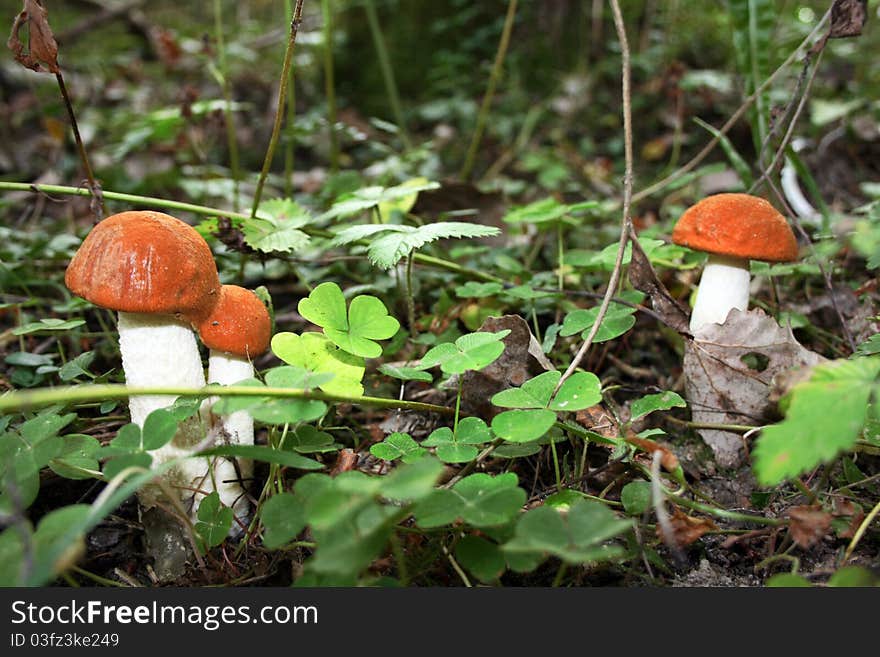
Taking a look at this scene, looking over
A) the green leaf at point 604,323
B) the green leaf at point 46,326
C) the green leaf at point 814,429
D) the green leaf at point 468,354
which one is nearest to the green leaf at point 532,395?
the green leaf at point 468,354

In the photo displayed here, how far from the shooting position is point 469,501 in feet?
4.44

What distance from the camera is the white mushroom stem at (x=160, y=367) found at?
5.68 ft

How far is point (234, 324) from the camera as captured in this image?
1731 millimetres

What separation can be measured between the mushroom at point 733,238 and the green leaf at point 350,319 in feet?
3.42

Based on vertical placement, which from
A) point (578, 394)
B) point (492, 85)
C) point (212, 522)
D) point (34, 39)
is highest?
point (34, 39)

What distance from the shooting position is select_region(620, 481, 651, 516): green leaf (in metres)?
1.52

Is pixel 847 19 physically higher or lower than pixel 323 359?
higher

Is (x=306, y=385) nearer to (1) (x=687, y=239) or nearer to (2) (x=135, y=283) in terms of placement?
(2) (x=135, y=283)

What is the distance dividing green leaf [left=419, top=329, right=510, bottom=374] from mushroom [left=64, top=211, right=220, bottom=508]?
65 cm

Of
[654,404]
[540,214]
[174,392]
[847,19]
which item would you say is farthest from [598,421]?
[847,19]

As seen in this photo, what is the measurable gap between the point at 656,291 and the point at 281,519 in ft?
4.72

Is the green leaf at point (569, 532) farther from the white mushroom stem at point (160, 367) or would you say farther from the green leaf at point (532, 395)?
the white mushroom stem at point (160, 367)

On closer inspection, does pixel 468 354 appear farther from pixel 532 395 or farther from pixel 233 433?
pixel 233 433

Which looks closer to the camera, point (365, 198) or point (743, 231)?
point (743, 231)
